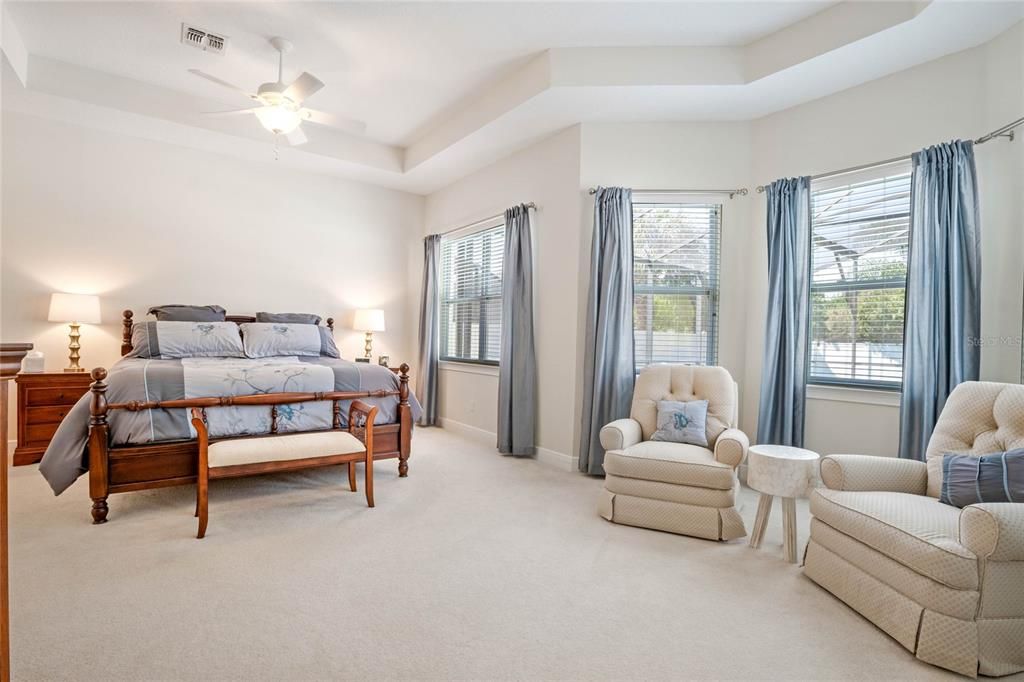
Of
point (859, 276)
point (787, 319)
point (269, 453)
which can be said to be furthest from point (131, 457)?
point (859, 276)

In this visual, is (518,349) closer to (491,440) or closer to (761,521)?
(491,440)

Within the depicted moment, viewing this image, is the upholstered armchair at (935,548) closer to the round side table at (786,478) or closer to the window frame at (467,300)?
the round side table at (786,478)

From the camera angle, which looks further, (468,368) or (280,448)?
(468,368)

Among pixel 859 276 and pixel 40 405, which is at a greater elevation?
pixel 859 276

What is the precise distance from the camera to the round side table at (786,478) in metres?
2.55

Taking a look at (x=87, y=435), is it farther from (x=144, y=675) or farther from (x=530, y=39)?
(x=530, y=39)

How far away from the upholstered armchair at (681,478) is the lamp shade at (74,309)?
4.31m

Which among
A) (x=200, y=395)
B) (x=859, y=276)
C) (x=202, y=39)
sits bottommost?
(x=200, y=395)

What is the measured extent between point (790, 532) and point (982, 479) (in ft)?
2.70

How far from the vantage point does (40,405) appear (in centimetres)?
405

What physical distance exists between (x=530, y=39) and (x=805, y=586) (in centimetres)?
356

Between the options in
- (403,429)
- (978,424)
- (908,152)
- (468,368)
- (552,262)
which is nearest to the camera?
(978,424)

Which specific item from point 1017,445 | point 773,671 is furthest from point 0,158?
point 1017,445

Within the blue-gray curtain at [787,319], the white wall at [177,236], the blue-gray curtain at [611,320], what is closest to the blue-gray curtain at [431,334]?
the white wall at [177,236]
